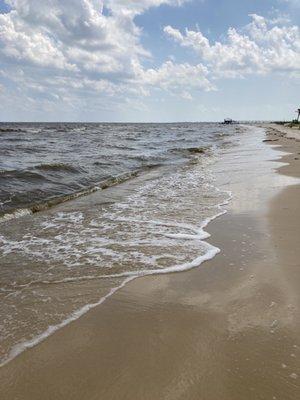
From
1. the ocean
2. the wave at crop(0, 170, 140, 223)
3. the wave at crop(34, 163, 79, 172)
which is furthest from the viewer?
the wave at crop(34, 163, 79, 172)

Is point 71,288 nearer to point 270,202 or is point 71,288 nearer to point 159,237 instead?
point 159,237

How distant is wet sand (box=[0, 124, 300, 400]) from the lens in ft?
9.53

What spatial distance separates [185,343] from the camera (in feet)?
11.4

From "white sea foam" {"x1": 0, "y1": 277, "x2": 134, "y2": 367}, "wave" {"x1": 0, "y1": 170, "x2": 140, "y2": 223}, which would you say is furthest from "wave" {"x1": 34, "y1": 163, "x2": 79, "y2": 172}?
"white sea foam" {"x1": 0, "y1": 277, "x2": 134, "y2": 367}

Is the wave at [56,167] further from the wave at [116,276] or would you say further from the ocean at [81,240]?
the wave at [116,276]

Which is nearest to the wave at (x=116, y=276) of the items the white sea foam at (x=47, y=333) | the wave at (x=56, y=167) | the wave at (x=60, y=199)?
the white sea foam at (x=47, y=333)

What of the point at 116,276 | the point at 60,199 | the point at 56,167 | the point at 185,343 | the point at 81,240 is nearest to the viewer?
the point at 185,343

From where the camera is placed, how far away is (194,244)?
6.48 m

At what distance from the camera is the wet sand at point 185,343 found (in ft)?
9.53

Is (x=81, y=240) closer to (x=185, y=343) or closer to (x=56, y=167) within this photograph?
(x=185, y=343)

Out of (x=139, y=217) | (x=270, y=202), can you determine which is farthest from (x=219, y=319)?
(x=270, y=202)

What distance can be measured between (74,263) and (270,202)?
555 centimetres

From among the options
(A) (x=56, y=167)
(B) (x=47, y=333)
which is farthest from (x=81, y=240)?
(A) (x=56, y=167)

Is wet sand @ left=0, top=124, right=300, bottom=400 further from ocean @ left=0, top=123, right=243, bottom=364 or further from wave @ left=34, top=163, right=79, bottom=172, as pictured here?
wave @ left=34, top=163, right=79, bottom=172
